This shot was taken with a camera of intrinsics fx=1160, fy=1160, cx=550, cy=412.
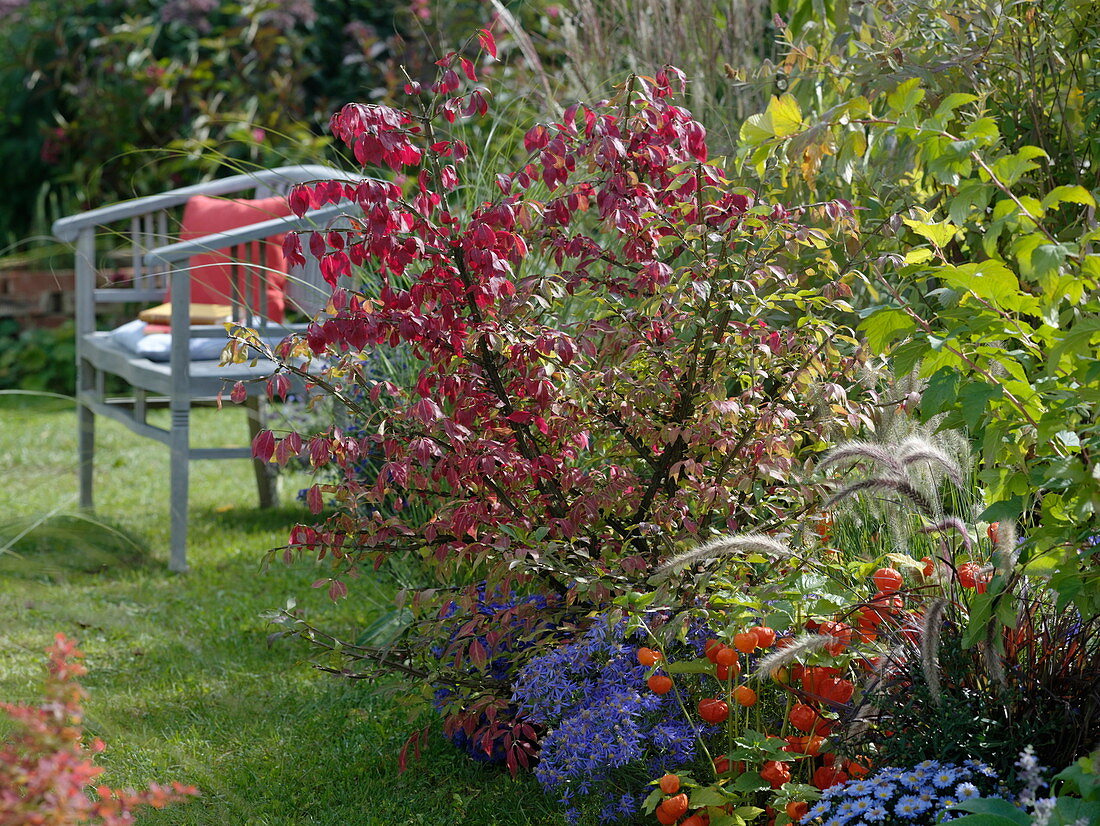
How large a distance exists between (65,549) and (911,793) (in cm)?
311

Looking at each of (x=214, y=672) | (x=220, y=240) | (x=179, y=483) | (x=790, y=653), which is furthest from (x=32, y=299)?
(x=790, y=653)

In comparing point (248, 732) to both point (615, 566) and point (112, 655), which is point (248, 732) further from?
point (615, 566)

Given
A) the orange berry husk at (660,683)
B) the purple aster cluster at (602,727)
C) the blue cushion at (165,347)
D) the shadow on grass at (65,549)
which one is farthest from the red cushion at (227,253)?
the orange berry husk at (660,683)

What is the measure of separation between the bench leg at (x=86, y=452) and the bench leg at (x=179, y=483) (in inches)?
29.4

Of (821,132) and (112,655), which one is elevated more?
(821,132)

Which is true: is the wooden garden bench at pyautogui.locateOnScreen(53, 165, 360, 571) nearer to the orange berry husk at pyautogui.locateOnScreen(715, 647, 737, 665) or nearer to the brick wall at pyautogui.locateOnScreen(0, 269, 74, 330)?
the orange berry husk at pyautogui.locateOnScreen(715, 647, 737, 665)

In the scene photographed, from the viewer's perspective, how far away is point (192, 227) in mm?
4777

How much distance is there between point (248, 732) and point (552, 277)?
1.24 m

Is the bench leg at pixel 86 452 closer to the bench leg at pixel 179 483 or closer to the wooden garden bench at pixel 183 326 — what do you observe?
the wooden garden bench at pixel 183 326

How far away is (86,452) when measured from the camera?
444 cm

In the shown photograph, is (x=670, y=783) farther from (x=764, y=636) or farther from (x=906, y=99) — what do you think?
(x=906, y=99)

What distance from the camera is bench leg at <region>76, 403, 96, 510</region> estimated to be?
4.33 meters

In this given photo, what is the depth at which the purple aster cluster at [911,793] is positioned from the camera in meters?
1.53

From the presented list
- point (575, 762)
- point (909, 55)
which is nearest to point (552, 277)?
point (575, 762)
